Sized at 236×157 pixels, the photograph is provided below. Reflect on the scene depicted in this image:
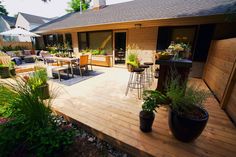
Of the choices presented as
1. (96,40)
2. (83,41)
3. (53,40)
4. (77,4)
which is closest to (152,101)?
(96,40)

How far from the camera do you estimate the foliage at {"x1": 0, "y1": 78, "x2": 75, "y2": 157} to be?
160 cm

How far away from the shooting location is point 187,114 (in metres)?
1.68

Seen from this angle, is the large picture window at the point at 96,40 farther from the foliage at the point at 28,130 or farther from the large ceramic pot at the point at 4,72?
the foliage at the point at 28,130

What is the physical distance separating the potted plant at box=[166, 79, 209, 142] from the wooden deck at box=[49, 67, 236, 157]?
0.19 m

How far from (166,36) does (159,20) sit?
0.87m

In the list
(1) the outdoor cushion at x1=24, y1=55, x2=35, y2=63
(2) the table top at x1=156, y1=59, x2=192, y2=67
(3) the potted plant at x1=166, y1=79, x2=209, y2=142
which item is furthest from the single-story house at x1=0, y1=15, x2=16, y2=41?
(3) the potted plant at x1=166, y1=79, x2=209, y2=142

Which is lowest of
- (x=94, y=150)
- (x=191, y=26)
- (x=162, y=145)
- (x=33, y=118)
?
(x=94, y=150)

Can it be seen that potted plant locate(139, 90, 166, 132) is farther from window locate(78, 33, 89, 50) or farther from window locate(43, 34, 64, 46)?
window locate(43, 34, 64, 46)

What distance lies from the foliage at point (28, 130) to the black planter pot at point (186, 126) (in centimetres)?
150

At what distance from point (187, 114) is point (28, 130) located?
7.36 feet

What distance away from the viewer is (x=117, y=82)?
178 inches

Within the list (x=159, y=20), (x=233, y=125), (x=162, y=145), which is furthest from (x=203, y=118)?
(x=159, y=20)

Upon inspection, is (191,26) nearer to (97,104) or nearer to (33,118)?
(97,104)

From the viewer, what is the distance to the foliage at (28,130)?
62.9 inches
